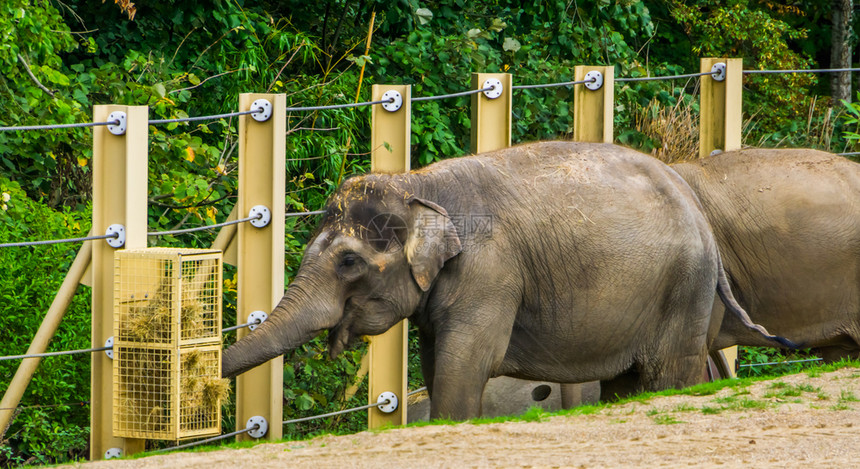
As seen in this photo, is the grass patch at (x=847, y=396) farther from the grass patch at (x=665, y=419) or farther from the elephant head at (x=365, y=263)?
the elephant head at (x=365, y=263)

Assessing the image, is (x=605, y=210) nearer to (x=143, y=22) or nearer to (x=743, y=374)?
(x=743, y=374)

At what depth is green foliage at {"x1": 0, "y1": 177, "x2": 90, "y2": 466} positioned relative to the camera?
7223mm

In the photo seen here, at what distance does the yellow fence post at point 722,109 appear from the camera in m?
8.19

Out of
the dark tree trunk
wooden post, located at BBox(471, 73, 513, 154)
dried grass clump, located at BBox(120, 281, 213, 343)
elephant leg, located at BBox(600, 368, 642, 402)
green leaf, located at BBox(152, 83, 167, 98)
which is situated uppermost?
the dark tree trunk

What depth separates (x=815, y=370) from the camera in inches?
263

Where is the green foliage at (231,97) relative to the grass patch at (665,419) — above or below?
above

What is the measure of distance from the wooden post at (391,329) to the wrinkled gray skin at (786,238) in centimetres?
169

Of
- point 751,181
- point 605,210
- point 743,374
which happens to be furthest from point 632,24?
point 605,210

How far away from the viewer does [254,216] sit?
6.30m

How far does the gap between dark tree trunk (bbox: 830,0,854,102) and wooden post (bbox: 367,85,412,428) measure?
10039 mm

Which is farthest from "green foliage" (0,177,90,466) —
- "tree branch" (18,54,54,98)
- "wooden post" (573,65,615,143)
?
"wooden post" (573,65,615,143)

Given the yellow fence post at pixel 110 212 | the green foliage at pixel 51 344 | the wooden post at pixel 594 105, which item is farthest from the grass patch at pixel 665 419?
the green foliage at pixel 51 344

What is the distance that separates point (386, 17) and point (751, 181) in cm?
399

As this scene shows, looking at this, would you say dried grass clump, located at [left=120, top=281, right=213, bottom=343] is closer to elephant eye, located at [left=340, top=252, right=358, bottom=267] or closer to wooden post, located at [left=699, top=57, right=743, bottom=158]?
elephant eye, located at [left=340, top=252, right=358, bottom=267]
